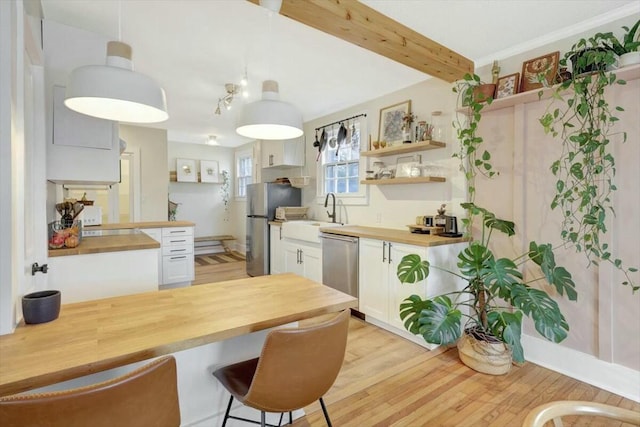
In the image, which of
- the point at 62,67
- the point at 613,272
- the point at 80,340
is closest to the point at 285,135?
the point at 80,340

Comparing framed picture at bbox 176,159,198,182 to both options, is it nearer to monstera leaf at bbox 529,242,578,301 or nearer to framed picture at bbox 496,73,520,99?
framed picture at bbox 496,73,520,99

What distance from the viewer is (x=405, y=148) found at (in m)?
3.18

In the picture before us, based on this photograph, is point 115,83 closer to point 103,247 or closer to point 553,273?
point 103,247

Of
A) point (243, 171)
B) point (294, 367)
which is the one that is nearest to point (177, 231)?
point (294, 367)

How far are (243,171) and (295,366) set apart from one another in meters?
6.56

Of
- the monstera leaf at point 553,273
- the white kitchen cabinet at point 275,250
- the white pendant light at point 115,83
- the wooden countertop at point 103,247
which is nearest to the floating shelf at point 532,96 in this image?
the monstera leaf at point 553,273

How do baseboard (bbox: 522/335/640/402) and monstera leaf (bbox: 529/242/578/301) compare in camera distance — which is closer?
baseboard (bbox: 522/335/640/402)

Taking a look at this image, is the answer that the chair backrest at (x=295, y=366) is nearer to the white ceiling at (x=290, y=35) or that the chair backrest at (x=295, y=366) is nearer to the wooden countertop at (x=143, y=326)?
the wooden countertop at (x=143, y=326)

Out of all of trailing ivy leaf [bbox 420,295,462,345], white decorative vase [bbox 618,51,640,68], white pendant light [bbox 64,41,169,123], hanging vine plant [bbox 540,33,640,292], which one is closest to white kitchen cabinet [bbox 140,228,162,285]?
white pendant light [bbox 64,41,169,123]

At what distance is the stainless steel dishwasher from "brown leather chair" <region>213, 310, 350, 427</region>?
2007 mm

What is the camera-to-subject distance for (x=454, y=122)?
2.96 m

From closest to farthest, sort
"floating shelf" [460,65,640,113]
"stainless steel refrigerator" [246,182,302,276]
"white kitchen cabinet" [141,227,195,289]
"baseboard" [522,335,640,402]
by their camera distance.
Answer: "floating shelf" [460,65,640,113] → "baseboard" [522,335,640,402] → "white kitchen cabinet" [141,227,195,289] → "stainless steel refrigerator" [246,182,302,276]

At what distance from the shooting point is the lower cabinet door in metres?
3.88

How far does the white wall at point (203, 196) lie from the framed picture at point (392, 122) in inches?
190
